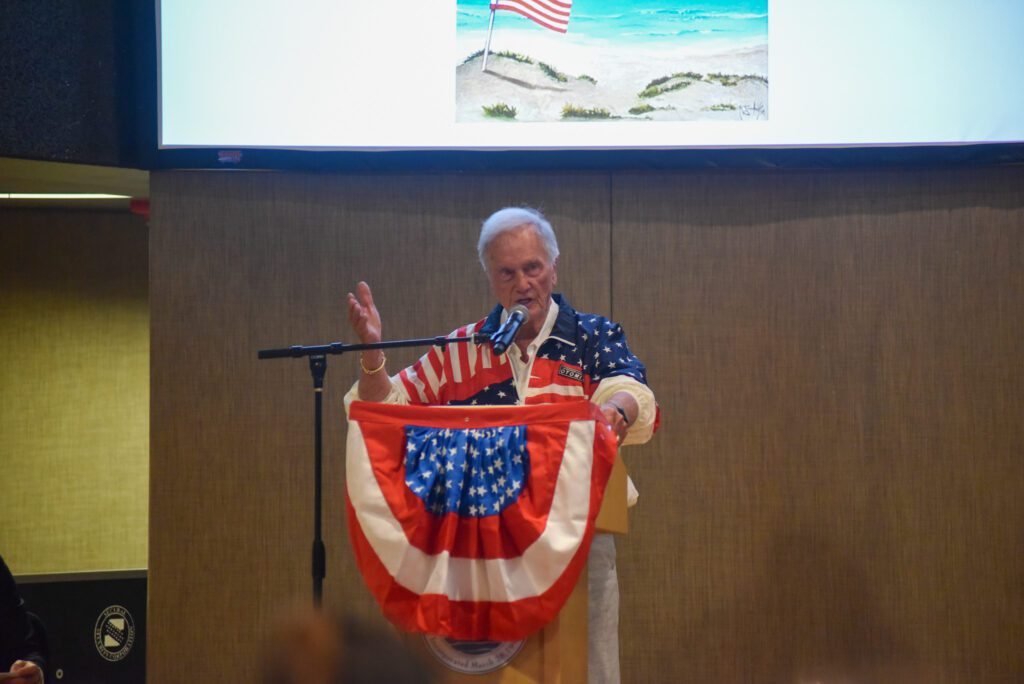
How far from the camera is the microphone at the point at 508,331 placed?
2283 millimetres

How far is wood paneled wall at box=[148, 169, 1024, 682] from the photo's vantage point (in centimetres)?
363

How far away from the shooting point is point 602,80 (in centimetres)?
361

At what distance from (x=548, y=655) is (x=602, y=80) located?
211 cm

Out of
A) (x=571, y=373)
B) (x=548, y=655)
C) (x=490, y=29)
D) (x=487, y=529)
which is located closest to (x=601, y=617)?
(x=548, y=655)

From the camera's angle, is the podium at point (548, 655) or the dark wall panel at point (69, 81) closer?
Answer: the podium at point (548, 655)

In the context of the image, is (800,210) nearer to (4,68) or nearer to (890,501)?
(890,501)

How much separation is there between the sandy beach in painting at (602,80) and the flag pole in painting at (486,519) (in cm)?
170

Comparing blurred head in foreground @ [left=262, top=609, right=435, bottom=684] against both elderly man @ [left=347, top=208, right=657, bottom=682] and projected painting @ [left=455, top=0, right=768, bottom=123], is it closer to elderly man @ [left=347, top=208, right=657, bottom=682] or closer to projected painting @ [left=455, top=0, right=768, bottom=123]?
elderly man @ [left=347, top=208, right=657, bottom=682]

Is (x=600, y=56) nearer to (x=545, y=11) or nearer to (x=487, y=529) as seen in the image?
(x=545, y=11)

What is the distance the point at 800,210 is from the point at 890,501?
41.1 inches

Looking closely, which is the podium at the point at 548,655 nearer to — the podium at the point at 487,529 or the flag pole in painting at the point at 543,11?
the podium at the point at 487,529

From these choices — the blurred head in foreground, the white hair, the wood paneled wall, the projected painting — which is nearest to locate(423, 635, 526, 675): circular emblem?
the white hair

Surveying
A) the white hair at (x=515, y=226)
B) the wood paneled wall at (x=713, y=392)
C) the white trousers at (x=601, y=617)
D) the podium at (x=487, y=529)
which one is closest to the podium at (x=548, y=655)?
the podium at (x=487, y=529)

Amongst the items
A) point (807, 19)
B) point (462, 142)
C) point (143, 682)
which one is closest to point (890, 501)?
point (807, 19)
